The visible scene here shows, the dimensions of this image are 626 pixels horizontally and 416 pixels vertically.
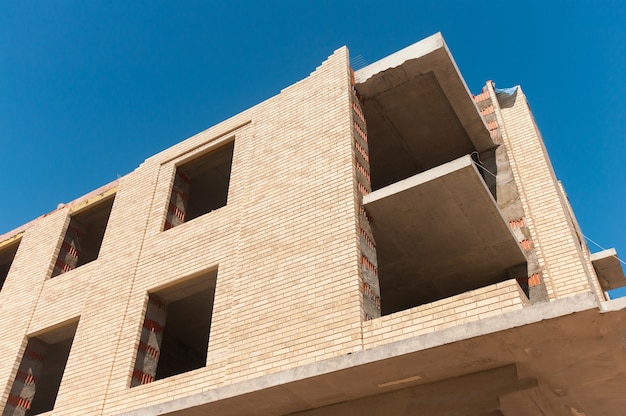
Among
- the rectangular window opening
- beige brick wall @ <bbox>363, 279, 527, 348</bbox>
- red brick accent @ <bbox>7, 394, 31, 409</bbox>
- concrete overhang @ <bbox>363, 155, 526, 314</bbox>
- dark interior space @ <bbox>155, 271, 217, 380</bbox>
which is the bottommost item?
beige brick wall @ <bbox>363, 279, 527, 348</bbox>

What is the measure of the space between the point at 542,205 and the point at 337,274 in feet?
12.2

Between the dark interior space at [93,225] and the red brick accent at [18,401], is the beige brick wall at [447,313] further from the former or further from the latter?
the dark interior space at [93,225]

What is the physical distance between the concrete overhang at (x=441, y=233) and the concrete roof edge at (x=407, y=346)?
8.51ft

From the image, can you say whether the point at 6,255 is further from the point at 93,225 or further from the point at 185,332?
the point at 185,332

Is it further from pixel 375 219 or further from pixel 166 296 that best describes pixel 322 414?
pixel 166 296

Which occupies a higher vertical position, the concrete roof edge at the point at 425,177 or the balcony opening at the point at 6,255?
the balcony opening at the point at 6,255

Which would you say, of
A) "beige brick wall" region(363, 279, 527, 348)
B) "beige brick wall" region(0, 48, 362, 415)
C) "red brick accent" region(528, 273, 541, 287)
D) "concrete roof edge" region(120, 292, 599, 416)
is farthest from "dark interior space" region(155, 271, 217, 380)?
"red brick accent" region(528, 273, 541, 287)

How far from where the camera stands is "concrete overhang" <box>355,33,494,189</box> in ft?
30.7

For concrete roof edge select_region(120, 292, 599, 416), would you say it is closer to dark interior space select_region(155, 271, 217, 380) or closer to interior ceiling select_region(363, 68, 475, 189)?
dark interior space select_region(155, 271, 217, 380)

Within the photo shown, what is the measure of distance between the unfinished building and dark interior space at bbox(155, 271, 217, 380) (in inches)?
2.3

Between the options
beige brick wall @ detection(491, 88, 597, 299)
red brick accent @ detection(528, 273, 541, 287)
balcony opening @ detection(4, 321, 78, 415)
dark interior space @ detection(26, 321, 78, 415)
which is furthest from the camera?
dark interior space @ detection(26, 321, 78, 415)

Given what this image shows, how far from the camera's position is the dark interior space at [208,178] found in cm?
1135

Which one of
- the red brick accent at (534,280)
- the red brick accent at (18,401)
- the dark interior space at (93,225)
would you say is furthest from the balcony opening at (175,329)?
the red brick accent at (534,280)

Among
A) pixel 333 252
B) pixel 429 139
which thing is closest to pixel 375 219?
pixel 333 252
